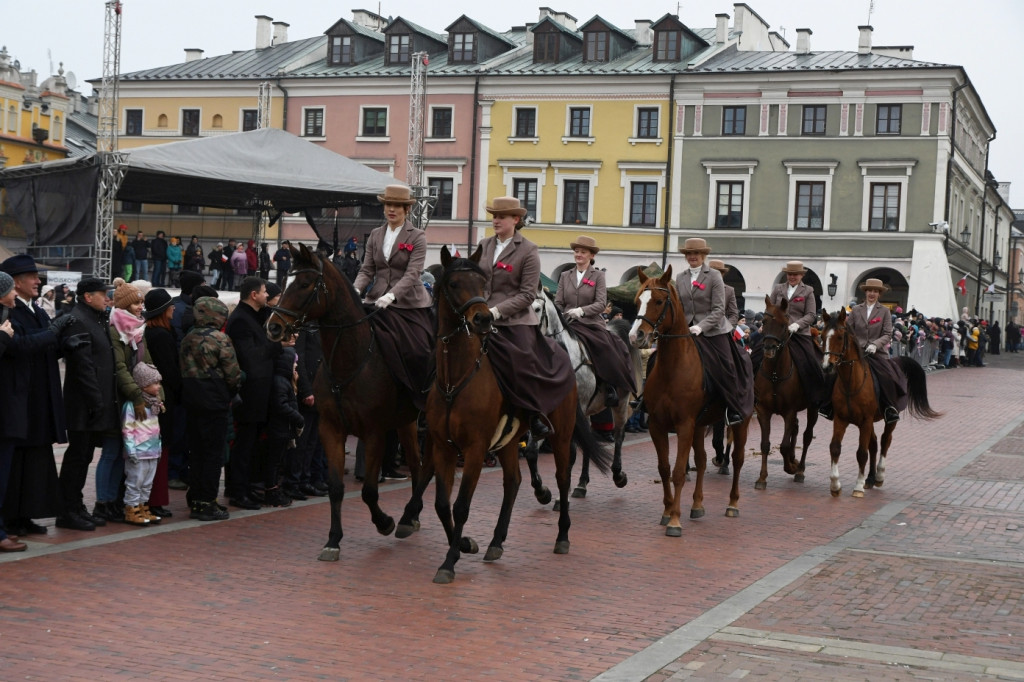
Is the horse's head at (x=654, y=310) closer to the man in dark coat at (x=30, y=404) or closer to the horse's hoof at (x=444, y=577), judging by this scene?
the horse's hoof at (x=444, y=577)

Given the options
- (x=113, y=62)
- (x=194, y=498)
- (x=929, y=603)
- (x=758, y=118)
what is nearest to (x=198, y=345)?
(x=194, y=498)

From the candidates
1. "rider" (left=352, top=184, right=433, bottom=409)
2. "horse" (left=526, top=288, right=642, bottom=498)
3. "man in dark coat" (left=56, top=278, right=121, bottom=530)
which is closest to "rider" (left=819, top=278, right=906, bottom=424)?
"horse" (left=526, top=288, right=642, bottom=498)

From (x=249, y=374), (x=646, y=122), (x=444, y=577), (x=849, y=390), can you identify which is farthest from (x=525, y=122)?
(x=444, y=577)

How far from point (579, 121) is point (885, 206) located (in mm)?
13331

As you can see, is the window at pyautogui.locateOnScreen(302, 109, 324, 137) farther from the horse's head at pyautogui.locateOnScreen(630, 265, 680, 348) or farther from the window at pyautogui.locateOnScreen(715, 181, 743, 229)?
the horse's head at pyautogui.locateOnScreen(630, 265, 680, 348)

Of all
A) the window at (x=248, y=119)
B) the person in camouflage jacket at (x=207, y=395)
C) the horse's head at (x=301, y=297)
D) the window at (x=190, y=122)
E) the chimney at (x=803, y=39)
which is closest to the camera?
the horse's head at (x=301, y=297)

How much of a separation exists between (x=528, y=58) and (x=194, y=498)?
48.0 metres

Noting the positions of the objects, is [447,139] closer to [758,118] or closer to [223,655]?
[758,118]

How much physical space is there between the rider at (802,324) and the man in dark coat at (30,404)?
8382 millimetres

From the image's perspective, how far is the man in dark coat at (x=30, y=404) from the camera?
30.6ft

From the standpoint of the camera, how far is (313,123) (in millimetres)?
57906

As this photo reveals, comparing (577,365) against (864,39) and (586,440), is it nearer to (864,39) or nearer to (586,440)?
(586,440)

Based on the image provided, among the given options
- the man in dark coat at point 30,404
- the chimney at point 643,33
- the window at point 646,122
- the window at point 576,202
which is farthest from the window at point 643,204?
the man in dark coat at point 30,404

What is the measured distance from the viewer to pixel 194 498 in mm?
10961
